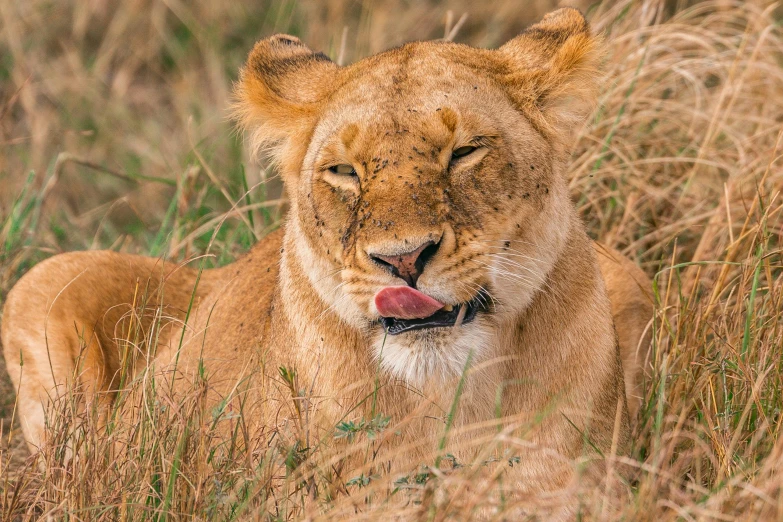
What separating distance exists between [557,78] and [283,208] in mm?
2567

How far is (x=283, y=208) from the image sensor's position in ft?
18.7

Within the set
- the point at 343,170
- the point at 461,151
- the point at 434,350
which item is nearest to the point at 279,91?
the point at 343,170

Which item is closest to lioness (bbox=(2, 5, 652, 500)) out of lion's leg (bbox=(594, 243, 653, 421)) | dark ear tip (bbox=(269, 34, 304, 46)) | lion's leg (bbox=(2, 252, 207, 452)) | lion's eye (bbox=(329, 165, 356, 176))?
lion's eye (bbox=(329, 165, 356, 176))

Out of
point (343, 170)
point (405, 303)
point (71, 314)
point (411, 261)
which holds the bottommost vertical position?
point (71, 314)

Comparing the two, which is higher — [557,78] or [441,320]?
[557,78]

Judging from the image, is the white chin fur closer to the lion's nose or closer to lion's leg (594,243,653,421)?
the lion's nose

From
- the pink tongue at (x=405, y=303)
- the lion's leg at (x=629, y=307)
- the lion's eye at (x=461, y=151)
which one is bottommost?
the lion's leg at (x=629, y=307)

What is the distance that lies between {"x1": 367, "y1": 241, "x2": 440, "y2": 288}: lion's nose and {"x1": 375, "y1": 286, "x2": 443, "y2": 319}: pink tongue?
0.03 m

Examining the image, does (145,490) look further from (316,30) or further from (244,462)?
(316,30)

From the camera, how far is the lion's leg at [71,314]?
14.8 ft

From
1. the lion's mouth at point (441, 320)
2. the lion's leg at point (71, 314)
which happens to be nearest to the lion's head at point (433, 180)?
the lion's mouth at point (441, 320)

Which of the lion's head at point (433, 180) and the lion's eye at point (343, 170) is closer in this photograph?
the lion's head at point (433, 180)

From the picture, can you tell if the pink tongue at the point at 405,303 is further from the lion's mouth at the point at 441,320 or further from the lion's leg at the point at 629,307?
the lion's leg at the point at 629,307

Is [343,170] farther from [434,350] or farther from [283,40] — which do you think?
[283,40]
